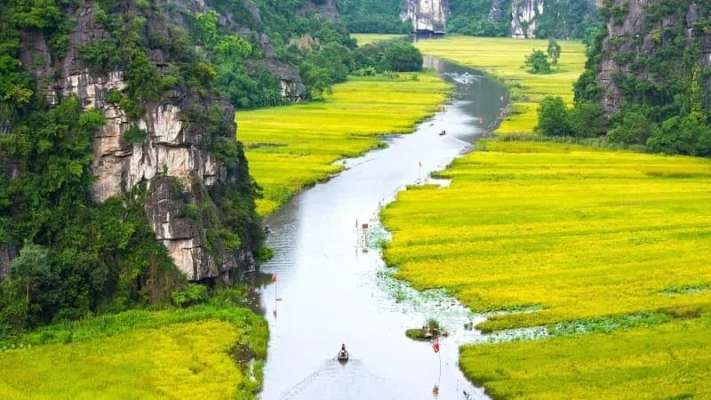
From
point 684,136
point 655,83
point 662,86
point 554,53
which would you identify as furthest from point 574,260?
point 554,53

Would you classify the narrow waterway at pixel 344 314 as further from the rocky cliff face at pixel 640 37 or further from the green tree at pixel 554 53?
the green tree at pixel 554 53

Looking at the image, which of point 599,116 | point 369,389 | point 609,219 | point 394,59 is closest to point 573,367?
point 369,389

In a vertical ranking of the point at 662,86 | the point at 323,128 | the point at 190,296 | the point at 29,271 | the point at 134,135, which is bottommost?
the point at 190,296

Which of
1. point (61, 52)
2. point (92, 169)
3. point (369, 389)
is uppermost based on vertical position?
point (61, 52)

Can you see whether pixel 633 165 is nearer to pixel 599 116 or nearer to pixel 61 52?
pixel 599 116

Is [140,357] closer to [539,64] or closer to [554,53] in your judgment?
[539,64]

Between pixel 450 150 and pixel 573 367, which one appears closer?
pixel 573 367

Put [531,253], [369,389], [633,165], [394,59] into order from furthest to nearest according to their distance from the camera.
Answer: [394,59]
[633,165]
[531,253]
[369,389]
